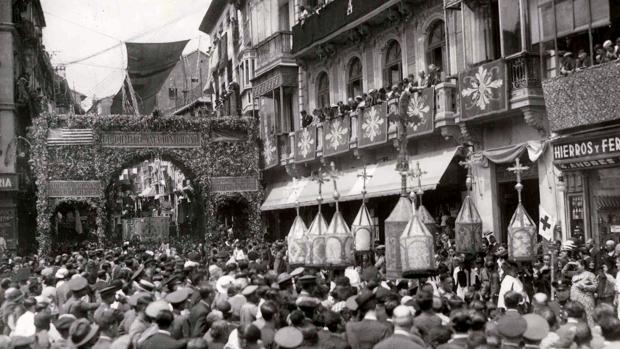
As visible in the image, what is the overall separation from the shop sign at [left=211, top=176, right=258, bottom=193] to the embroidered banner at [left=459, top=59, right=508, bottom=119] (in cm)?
1603

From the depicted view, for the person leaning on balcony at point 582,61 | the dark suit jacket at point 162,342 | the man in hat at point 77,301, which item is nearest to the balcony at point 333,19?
the person leaning on balcony at point 582,61

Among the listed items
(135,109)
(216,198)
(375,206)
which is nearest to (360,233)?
(375,206)

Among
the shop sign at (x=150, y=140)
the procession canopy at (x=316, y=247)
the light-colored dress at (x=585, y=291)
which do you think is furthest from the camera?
the shop sign at (x=150, y=140)

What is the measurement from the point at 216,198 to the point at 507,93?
59.5ft

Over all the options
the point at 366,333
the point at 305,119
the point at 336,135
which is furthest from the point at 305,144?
the point at 366,333

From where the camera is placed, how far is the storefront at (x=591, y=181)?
17.8 meters

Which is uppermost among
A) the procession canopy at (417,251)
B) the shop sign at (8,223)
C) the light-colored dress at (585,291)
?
the shop sign at (8,223)

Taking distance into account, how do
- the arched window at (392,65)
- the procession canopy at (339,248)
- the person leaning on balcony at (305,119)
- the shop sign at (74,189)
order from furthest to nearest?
the shop sign at (74,189) < the person leaning on balcony at (305,119) < the arched window at (392,65) < the procession canopy at (339,248)

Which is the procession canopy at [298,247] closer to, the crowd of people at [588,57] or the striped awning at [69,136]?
the crowd of people at [588,57]

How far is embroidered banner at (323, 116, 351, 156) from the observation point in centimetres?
2828

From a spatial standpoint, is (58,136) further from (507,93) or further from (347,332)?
(347,332)

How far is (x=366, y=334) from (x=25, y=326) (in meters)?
4.64

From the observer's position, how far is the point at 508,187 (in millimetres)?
22016

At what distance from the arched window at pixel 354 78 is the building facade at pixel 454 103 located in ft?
0.18
